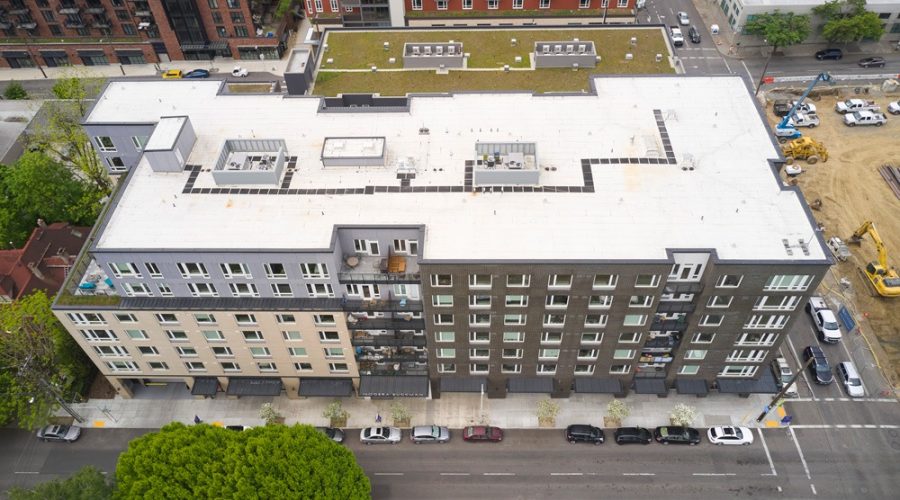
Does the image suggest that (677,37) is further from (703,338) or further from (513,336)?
(513,336)

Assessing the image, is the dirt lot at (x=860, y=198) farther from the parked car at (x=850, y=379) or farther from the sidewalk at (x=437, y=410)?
the sidewalk at (x=437, y=410)

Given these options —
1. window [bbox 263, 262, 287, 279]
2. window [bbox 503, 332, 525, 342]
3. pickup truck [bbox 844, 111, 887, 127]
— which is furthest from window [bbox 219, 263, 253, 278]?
pickup truck [bbox 844, 111, 887, 127]

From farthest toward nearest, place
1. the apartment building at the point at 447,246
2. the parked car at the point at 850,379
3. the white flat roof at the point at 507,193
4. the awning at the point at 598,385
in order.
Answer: the parked car at the point at 850,379
the awning at the point at 598,385
the white flat roof at the point at 507,193
the apartment building at the point at 447,246

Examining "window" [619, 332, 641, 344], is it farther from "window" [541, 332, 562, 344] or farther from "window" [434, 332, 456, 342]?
"window" [434, 332, 456, 342]

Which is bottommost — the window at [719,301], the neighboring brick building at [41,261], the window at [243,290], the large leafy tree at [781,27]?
the neighboring brick building at [41,261]

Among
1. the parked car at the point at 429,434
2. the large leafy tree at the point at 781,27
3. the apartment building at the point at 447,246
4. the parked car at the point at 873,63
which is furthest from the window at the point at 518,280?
the parked car at the point at 873,63

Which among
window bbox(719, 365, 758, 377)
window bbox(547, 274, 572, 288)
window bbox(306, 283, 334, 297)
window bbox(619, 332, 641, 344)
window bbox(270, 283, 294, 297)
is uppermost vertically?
window bbox(547, 274, 572, 288)

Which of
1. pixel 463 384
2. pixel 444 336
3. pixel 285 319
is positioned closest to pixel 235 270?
pixel 285 319
